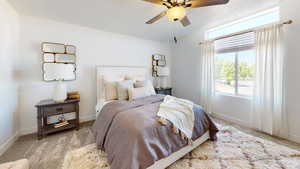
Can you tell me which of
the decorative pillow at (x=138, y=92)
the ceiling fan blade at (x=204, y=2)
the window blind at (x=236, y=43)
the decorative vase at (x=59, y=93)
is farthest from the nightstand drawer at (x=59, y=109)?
the window blind at (x=236, y=43)

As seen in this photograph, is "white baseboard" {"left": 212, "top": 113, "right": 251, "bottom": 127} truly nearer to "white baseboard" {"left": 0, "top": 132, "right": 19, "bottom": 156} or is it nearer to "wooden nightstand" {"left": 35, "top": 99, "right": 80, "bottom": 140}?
"wooden nightstand" {"left": 35, "top": 99, "right": 80, "bottom": 140}

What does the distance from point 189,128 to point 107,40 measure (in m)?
2.93

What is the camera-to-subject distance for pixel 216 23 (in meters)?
3.27

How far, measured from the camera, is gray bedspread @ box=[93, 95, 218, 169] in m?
1.28

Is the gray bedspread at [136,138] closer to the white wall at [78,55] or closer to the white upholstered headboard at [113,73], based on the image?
the white upholstered headboard at [113,73]

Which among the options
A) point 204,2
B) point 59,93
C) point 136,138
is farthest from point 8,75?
point 204,2

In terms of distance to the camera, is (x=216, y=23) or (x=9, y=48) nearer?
(x=9, y=48)

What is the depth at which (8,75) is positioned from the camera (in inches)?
82.0

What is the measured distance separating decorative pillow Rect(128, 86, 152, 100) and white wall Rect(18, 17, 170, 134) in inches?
47.2

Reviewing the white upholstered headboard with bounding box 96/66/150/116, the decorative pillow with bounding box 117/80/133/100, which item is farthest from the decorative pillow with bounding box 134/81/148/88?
the white upholstered headboard with bounding box 96/66/150/116

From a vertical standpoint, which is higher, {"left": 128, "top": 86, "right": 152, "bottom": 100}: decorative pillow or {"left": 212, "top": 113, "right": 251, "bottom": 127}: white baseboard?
{"left": 128, "top": 86, "right": 152, "bottom": 100}: decorative pillow

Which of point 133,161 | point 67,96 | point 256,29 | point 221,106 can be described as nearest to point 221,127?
point 221,106

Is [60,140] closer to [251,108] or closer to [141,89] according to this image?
[141,89]

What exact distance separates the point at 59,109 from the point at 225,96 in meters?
3.82
